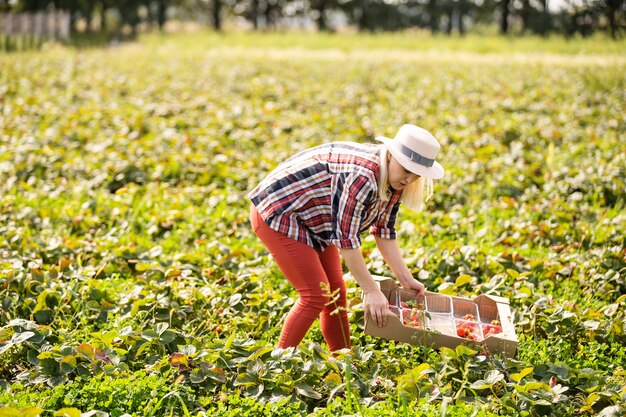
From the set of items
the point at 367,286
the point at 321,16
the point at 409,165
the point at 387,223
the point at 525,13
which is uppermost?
the point at 321,16

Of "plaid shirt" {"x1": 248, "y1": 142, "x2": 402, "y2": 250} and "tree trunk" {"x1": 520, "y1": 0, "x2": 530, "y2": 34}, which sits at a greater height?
"tree trunk" {"x1": 520, "y1": 0, "x2": 530, "y2": 34}

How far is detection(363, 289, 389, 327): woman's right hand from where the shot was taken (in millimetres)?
3106

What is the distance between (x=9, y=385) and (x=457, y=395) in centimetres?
201

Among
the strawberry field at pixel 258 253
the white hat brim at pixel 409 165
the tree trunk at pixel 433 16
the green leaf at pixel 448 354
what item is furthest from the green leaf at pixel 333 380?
the tree trunk at pixel 433 16

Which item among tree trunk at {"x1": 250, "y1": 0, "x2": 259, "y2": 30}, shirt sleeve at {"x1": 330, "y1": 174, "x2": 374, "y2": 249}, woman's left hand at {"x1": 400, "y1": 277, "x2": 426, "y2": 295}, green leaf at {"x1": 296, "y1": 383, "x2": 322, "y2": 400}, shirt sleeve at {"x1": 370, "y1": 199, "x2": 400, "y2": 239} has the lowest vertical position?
green leaf at {"x1": 296, "y1": 383, "x2": 322, "y2": 400}

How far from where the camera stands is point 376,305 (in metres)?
3.12

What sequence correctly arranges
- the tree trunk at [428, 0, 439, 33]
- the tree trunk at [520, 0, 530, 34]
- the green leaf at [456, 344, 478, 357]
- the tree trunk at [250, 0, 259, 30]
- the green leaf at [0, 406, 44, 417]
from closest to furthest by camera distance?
the green leaf at [0, 406, 44, 417] → the green leaf at [456, 344, 478, 357] → the tree trunk at [520, 0, 530, 34] → the tree trunk at [250, 0, 259, 30] → the tree trunk at [428, 0, 439, 33]

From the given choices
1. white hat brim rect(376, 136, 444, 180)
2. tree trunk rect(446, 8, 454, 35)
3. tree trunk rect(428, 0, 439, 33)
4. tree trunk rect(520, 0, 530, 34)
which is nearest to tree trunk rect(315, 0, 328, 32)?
tree trunk rect(428, 0, 439, 33)

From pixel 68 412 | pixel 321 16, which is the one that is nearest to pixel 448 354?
pixel 68 412

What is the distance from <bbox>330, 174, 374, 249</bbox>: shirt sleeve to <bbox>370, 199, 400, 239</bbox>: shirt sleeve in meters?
0.31

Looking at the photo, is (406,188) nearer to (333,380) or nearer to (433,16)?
(333,380)

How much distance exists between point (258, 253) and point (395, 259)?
1.66 m

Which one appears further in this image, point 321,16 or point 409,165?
point 321,16

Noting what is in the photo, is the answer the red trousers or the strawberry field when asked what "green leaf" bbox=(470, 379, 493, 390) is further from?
the red trousers
